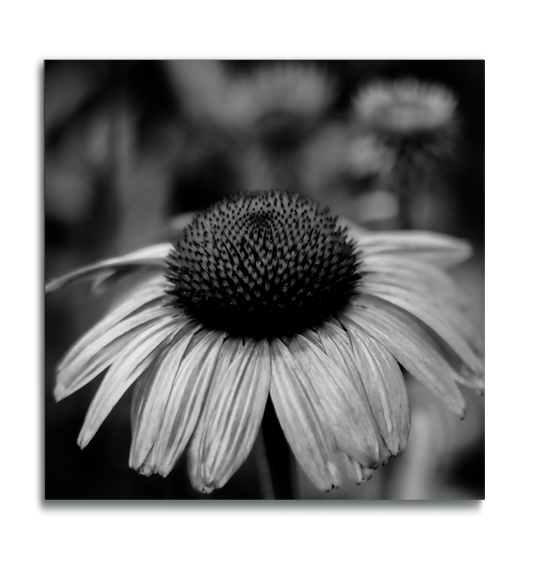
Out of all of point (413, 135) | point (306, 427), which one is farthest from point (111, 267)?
point (413, 135)

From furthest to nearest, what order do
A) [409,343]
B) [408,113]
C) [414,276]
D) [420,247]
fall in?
[408,113]
[420,247]
[414,276]
[409,343]

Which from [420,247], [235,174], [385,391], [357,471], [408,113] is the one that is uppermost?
[408,113]

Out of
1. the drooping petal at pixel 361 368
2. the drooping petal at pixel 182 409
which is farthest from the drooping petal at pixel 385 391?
the drooping petal at pixel 182 409

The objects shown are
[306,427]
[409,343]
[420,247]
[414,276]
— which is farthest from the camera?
[420,247]

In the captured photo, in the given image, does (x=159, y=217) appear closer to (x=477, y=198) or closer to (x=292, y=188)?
(x=292, y=188)

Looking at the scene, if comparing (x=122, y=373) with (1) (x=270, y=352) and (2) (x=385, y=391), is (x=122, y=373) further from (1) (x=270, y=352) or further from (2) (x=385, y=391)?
(2) (x=385, y=391)

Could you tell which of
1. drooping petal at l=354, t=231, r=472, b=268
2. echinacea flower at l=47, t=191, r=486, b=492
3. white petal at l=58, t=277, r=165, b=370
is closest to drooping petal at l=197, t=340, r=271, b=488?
echinacea flower at l=47, t=191, r=486, b=492
